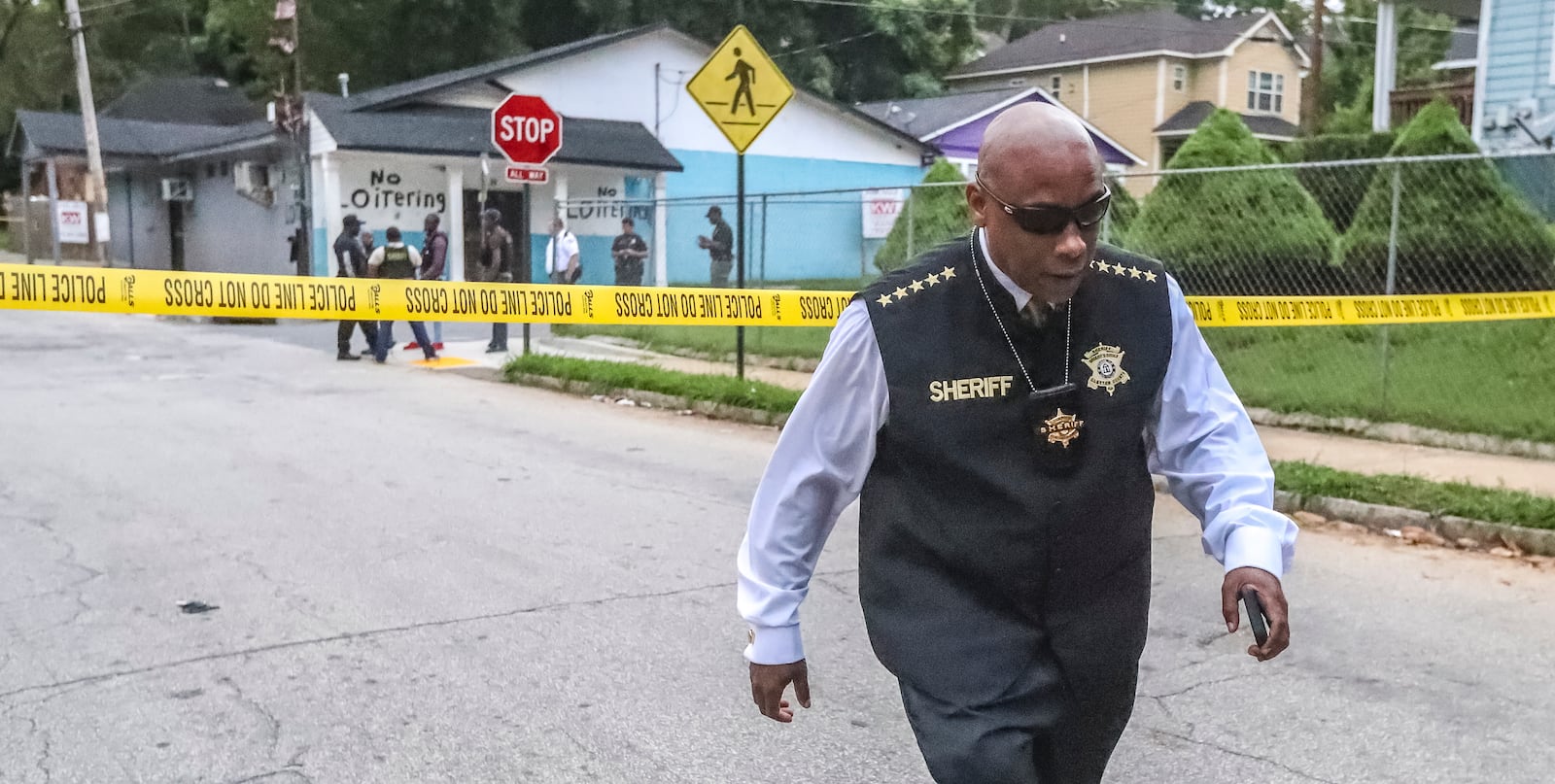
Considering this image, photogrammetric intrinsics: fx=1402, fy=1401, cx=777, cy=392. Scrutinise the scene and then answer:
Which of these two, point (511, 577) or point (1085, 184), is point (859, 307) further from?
point (511, 577)

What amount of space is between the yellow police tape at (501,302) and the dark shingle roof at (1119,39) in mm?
39403

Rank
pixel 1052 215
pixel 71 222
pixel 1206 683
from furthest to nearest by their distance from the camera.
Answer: pixel 71 222 < pixel 1206 683 < pixel 1052 215

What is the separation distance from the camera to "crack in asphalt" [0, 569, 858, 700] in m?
4.98

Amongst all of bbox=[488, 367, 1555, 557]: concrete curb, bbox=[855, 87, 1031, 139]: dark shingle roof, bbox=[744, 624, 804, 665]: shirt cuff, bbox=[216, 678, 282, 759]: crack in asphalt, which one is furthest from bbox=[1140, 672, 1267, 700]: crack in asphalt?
bbox=[855, 87, 1031, 139]: dark shingle roof

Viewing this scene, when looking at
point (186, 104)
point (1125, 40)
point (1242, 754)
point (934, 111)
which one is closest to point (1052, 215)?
point (1242, 754)

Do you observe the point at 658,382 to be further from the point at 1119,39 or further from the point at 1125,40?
the point at 1119,39

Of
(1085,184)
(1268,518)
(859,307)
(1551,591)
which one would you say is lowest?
(1551,591)

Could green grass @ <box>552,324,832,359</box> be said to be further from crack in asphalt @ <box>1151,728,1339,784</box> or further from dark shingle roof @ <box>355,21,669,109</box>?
dark shingle roof @ <box>355,21,669,109</box>

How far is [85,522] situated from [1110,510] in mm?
6749

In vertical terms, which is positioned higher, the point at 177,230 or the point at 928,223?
the point at 928,223

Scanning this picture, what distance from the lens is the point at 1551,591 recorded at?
6.44 metres

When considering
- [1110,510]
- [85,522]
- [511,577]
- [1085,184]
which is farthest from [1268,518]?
[85,522]

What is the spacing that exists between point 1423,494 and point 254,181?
92.4 ft

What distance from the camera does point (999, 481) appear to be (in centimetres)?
232
